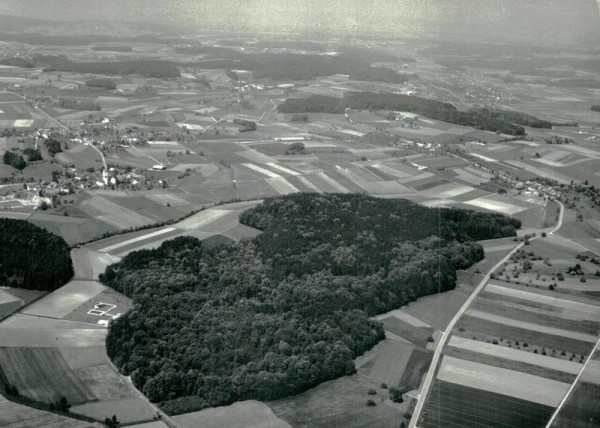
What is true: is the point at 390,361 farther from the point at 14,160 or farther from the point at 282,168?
the point at 14,160

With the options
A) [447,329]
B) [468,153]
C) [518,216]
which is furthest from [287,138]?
[447,329]

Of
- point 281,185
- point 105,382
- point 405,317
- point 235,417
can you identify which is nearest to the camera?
point 235,417

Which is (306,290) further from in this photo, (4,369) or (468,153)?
(468,153)

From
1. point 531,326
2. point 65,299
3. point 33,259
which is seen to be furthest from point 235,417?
point 33,259

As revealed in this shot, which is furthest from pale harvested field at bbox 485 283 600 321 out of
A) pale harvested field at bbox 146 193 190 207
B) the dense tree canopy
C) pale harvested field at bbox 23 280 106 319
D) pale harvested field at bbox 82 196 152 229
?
the dense tree canopy

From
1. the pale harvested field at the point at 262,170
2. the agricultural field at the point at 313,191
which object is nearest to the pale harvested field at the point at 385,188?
the agricultural field at the point at 313,191

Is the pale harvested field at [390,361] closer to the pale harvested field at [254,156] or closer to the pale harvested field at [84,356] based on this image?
the pale harvested field at [84,356]

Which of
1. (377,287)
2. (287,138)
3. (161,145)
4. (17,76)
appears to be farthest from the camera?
(17,76)
